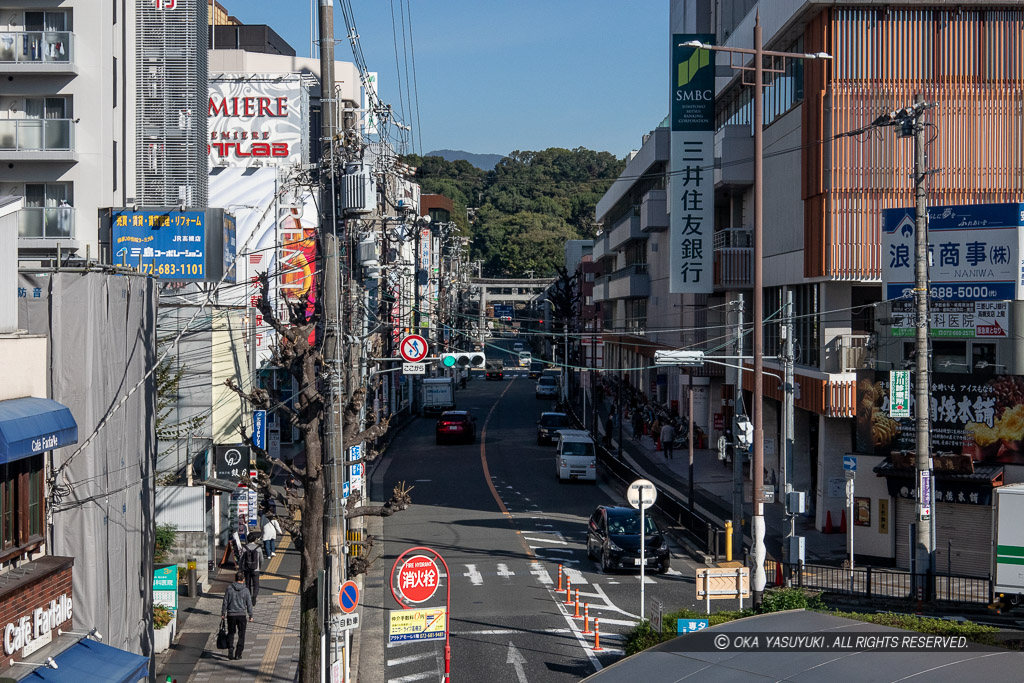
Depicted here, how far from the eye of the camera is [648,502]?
70.4 ft

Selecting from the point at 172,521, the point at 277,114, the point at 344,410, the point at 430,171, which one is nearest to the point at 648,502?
the point at 344,410

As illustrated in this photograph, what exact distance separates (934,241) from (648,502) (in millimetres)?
11302

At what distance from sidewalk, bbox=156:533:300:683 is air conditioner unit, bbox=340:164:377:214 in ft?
26.9

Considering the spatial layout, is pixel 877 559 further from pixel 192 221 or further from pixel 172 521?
pixel 192 221

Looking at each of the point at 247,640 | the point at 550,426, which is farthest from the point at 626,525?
the point at 550,426

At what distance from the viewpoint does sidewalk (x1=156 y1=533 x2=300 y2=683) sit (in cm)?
1830

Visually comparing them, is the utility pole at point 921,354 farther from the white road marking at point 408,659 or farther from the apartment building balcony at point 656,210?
the apartment building balcony at point 656,210

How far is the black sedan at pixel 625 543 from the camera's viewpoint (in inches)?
1022

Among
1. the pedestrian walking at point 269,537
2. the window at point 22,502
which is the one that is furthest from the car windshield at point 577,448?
the window at point 22,502

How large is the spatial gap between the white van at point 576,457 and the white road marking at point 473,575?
14.5 m

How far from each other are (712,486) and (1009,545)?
19734 millimetres

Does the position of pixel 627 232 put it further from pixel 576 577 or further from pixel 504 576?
pixel 504 576

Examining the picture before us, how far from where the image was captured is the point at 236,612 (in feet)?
62.0

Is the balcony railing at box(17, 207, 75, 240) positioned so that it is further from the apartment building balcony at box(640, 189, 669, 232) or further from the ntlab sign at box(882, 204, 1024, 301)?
the apartment building balcony at box(640, 189, 669, 232)
